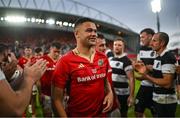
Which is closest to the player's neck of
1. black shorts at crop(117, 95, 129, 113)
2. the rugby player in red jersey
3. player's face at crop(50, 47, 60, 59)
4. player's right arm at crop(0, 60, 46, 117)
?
the rugby player in red jersey

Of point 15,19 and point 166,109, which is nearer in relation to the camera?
point 166,109

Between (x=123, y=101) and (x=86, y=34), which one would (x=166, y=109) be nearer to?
(x=123, y=101)

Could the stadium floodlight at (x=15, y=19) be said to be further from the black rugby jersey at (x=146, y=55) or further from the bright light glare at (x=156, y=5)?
the black rugby jersey at (x=146, y=55)

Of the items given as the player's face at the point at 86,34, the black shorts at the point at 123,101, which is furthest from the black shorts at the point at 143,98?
the player's face at the point at 86,34

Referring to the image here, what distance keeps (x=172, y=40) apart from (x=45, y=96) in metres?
12.1

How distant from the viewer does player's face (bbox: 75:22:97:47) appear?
4.57 metres

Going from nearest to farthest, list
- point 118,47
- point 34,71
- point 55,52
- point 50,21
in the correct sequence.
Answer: point 34,71 → point 118,47 → point 55,52 → point 50,21

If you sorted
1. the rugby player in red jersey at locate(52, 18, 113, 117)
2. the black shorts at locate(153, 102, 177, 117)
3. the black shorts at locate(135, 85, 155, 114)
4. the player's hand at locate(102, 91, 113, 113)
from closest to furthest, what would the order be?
the rugby player in red jersey at locate(52, 18, 113, 117) → the player's hand at locate(102, 91, 113, 113) → the black shorts at locate(153, 102, 177, 117) → the black shorts at locate(135, 85, 155, 114)

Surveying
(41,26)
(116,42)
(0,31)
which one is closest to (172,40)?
(116,42)

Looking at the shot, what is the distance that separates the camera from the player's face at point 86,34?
4566mm

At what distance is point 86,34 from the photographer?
4.57 meters

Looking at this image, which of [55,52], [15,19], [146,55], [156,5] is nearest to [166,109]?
[146,55]

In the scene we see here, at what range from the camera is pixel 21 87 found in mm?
2744

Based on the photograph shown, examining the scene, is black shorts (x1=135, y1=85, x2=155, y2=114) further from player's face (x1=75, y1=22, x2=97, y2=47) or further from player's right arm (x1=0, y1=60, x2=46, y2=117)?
player's right arm (x1=0, y1=60, x2=46, y2=117)
